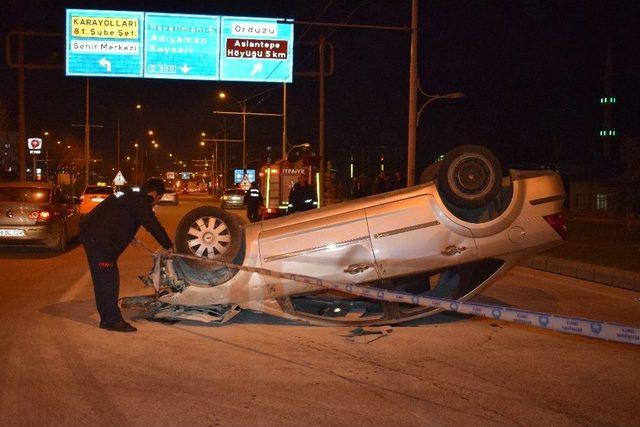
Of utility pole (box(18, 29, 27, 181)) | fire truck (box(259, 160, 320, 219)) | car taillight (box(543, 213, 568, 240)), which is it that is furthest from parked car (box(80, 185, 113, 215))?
car taillight (box(543, 213, 568, 240))

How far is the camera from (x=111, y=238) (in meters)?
7.41

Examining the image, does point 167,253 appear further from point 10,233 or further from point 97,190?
point 97,190

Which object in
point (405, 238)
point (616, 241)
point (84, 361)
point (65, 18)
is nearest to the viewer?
point (84, 361)

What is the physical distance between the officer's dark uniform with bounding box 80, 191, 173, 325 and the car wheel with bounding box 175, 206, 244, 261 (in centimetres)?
54

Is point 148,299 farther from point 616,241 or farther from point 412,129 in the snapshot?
point 616,241

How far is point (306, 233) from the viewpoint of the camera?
761 cm

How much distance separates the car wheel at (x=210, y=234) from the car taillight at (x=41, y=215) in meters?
8.07

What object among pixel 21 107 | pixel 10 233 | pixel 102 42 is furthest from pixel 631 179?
pixel 21 107

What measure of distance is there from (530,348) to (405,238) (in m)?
1.57

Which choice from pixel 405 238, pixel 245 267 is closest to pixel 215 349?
pixel 245 267

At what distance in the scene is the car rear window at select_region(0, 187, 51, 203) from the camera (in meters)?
15.5

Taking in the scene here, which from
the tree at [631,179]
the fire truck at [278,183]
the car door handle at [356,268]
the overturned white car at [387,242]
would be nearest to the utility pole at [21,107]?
the fire truck at [278,183]

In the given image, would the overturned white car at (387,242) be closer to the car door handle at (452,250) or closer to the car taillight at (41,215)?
the car door handle at (452,250)

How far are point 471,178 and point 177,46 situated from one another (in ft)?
56.4
